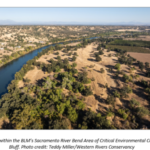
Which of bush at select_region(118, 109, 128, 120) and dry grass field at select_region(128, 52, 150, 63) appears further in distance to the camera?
dry grass field at select_region(128, 52, 150, 63)

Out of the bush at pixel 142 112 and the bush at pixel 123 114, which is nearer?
the bush at pixel 123 114

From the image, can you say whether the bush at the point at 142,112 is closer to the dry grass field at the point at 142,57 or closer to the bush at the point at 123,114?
the bush at the point at 123,114

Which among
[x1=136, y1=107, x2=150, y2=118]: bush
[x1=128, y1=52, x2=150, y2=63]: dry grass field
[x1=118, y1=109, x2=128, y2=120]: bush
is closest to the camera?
[x1=118, y1=109, x2=128, y2=120]: bush

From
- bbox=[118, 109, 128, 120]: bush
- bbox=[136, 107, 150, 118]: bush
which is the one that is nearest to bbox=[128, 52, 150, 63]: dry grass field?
bbox=[136, 107, 150, 118]: bush

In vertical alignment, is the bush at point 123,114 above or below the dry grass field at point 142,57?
below

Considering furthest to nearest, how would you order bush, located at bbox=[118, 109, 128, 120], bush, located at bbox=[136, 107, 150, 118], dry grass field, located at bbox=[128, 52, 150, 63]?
dry grass field, located at bbox=[128, 52, 150, 63], bush, located at bbox=[136, 107, 150, 118], bush, located at bbox=[118, 109, 128, 120]

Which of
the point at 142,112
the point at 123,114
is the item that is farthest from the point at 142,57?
the point at 123,114

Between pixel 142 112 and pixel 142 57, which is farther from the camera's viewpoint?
pixel 142 57

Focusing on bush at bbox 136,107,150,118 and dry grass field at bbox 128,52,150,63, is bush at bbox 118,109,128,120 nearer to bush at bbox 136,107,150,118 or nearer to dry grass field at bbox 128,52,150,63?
bush at bbox 136,107,150,118

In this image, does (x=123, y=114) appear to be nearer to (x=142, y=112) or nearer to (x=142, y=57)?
(x=142, y=112)

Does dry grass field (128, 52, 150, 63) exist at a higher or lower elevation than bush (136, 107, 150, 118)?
higher

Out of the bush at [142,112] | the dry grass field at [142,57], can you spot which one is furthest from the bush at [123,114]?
the dry grass field at [142,57]
